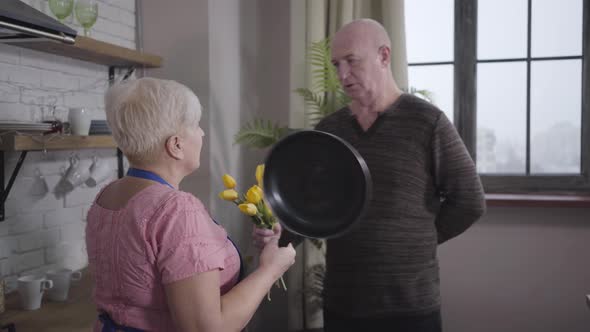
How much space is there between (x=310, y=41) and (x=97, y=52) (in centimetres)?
112

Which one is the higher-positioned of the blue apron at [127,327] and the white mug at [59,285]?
the blue apron at [127,327]

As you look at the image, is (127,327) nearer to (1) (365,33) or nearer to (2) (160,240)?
(2) (160,240)

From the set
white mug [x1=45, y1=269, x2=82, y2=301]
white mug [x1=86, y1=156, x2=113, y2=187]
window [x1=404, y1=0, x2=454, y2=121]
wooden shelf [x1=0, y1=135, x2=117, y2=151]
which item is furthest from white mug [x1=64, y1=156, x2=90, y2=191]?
window [x1=404, y1=0, x2=454, y2=121]

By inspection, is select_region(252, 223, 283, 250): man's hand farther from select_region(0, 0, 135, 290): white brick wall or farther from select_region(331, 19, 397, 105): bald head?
select_region(0, 0, 135, 290): white brick wall

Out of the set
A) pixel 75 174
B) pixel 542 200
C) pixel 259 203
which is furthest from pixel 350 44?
pixel 542 200

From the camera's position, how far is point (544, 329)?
2.67m

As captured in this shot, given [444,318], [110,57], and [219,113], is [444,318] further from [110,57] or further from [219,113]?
[110,57]

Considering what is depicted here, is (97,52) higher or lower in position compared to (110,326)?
higher

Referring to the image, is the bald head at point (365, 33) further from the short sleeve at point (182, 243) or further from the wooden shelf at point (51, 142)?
the wooden shelf at point (51, 142)

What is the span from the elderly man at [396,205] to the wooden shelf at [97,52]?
937 mm

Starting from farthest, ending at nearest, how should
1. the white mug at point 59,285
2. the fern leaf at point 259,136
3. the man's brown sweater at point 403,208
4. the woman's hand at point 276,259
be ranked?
1. the fern leaf at point 259,136
2. the white mug at point 59,285
3. the man's brown sweater at point 403,208
4. the woman's hand at point 276,259

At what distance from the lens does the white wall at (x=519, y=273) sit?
262cm

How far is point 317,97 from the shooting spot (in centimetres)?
264

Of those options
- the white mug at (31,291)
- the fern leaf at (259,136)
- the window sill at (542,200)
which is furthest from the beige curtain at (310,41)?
the white mug at (31,291)
